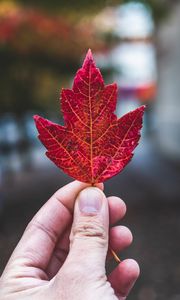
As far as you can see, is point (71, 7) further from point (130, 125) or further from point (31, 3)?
point (130, 125)

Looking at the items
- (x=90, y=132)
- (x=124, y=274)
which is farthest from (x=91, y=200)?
(x=124, y=274)

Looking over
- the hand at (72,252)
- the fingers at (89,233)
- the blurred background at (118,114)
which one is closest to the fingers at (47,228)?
the hand at (72,252)

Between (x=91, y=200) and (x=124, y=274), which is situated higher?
(x=91, y=200)

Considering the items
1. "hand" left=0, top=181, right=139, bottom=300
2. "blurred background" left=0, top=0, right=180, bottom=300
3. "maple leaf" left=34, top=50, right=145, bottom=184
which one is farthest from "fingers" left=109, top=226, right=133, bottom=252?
"blurred background" left=0, top=0, right=180, bottom=300

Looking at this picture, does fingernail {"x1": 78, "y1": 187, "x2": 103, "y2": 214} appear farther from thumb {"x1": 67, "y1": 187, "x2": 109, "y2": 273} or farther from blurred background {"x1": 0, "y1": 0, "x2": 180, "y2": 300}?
blurred background {"x1": 0, "y1": 0, "x2": 180, "y2": 300}

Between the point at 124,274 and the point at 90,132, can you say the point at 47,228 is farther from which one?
the point at 90,132

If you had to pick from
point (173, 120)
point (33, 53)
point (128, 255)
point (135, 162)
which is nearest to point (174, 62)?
point (173, 120)
